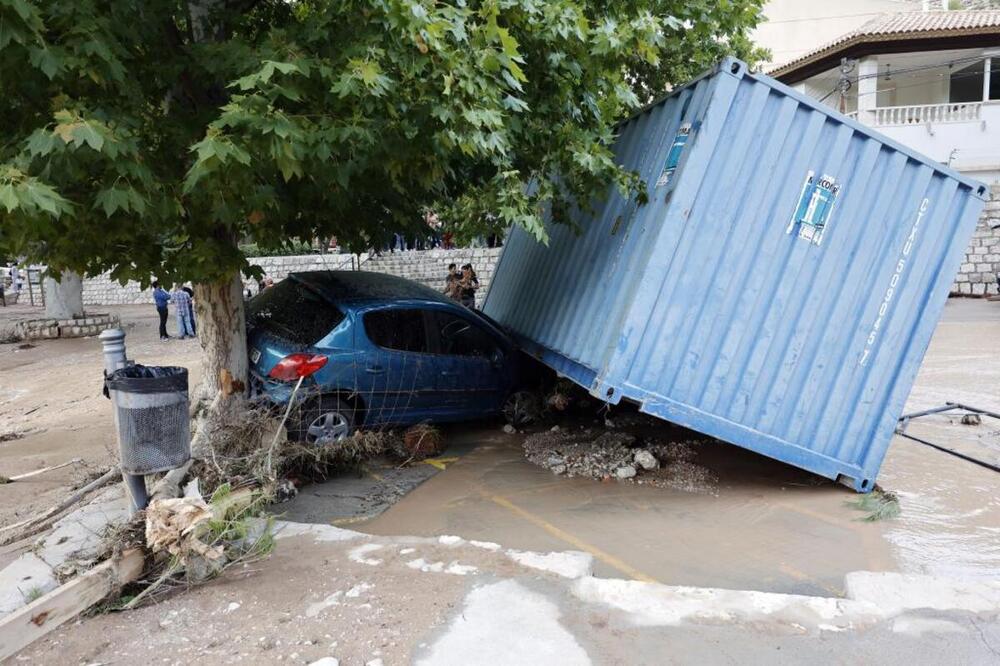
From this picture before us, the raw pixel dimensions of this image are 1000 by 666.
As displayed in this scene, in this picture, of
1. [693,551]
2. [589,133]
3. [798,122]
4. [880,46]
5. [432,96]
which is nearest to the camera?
[432,96]

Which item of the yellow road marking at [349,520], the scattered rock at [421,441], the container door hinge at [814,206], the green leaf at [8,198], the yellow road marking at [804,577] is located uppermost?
the container door hinge at [814,206]

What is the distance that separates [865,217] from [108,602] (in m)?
5.41

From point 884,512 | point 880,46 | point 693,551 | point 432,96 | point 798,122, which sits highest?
point 880,46

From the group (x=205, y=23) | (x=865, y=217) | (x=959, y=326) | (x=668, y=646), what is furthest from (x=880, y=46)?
(x=668, y=646)

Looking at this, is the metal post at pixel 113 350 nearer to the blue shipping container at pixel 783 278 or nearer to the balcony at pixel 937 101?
the blue shipping container at pixel 783 278

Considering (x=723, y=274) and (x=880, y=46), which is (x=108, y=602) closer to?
(x=723, y=274)

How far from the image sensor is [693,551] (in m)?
4.57

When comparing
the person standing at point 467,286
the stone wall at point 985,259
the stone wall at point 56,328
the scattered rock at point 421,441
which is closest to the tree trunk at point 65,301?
the stone wall at point 56,328

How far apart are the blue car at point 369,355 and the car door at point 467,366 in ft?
0.03

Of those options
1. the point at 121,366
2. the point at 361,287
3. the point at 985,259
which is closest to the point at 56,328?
the point at 361,287

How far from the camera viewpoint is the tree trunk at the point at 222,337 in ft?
19.6

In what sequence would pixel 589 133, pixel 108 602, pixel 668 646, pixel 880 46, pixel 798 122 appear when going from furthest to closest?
pixel 880 46
pixel 589 133
pixel 798 122
pixel 108 602
pixel 668 646

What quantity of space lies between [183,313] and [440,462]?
11258 mm

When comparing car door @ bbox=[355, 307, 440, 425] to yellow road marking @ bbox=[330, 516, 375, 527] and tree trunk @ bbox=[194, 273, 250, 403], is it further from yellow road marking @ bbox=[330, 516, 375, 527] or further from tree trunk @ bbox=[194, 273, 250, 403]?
yellow road marking @ bbox=[330, 516, 375, 527]
